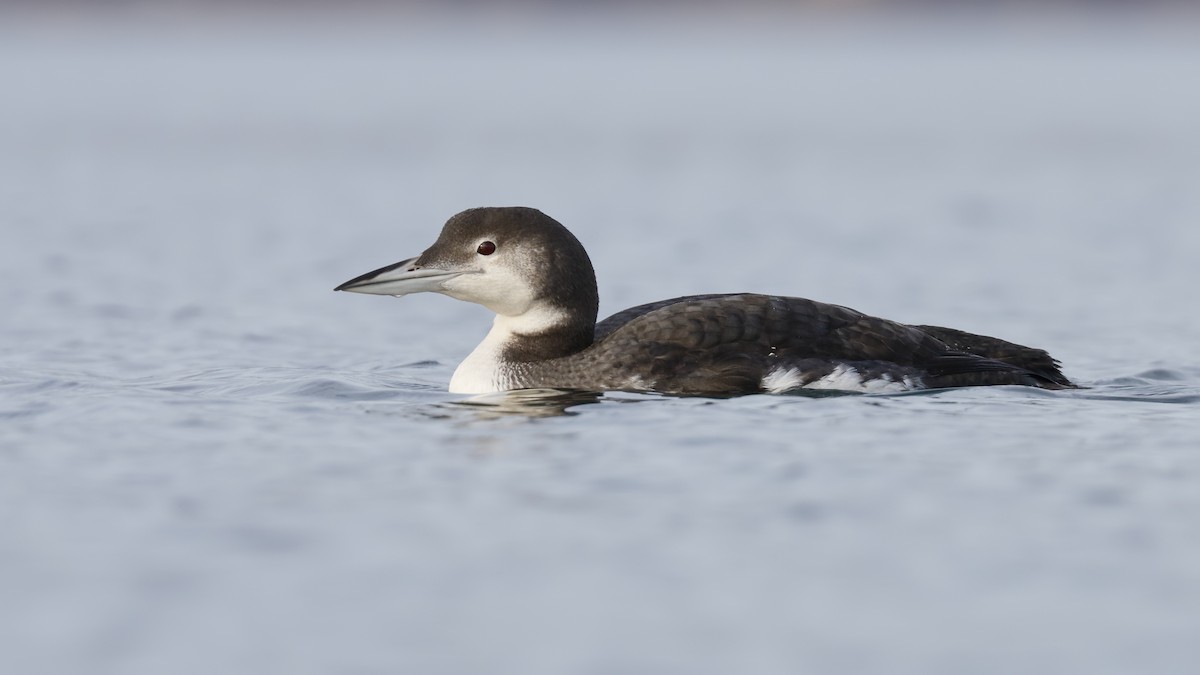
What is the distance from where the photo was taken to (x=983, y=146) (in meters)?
27.4

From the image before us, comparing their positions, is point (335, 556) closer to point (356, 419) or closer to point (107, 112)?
point (356, 419)

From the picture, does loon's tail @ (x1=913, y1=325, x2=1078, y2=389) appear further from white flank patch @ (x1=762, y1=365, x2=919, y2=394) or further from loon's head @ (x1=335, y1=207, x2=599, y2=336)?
loon's head @ (x1=335, y1=207, x2=599, y2=336)

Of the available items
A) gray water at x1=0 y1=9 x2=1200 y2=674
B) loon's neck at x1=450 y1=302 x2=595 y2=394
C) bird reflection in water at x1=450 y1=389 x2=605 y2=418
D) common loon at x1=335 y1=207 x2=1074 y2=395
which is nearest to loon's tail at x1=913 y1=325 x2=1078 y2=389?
common loon at x1=335 y1=207 x2=1074 y2=395

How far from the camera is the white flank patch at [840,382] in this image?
314 inches

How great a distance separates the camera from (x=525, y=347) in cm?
842

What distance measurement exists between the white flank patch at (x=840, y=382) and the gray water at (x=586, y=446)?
0.17 meters

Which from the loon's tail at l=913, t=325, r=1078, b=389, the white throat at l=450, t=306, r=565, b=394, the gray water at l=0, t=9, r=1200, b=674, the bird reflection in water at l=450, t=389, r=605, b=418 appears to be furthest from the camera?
the loon's tail at l=913, t=325, r=1078, b=389

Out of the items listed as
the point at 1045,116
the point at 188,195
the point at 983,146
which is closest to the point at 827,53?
the point at 1045,116

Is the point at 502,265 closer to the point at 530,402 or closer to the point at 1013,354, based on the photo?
the point at 530,402

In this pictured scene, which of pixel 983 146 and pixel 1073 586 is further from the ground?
pixel 983 146

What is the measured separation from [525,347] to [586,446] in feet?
5.10

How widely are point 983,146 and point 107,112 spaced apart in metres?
17.9

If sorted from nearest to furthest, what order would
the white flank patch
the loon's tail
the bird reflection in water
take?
the bird reflection in water
the white flank patch
the loon's tail

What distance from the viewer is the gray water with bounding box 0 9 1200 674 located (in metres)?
4.78
